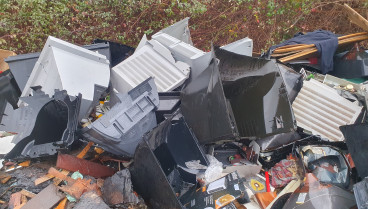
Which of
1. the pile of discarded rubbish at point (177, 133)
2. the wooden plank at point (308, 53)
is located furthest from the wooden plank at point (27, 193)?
the wooden plank at point (308, 53)

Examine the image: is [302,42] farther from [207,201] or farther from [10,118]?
[10,118]

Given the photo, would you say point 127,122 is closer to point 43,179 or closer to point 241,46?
point 43,179

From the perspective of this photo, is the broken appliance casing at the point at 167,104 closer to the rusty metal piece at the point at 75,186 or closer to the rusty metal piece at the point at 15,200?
the rusty metal piece at the point at 75,186

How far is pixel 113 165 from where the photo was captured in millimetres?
2434

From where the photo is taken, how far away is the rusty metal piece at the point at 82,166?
212 centimetres

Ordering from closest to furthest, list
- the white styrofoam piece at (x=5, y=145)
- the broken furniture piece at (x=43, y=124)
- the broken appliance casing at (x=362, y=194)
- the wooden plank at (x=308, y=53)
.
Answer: the broken appliance casing at (x=362, y=194), the broken furniture piece at (x=43, y=124), the white styrofoam piece at (x=5, y=145), the wooden plank at (x=308, y=53)

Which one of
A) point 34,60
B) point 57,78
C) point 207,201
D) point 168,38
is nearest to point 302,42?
point 168,38

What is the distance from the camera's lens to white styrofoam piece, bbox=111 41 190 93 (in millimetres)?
2479

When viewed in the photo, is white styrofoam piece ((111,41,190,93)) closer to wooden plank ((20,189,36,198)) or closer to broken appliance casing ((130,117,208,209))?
broken appliance casing ((130,117,208,209))

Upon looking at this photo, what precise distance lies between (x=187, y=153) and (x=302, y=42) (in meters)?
1.97

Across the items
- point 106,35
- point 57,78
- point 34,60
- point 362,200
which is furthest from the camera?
point 106,35

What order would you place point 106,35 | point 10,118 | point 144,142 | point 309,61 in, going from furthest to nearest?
point 106,35, point 309,61, point 10,118, point 144,142

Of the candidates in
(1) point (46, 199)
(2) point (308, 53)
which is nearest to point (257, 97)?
(2) point (308, 53)

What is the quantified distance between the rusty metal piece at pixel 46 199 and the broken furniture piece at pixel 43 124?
0.78 feet
